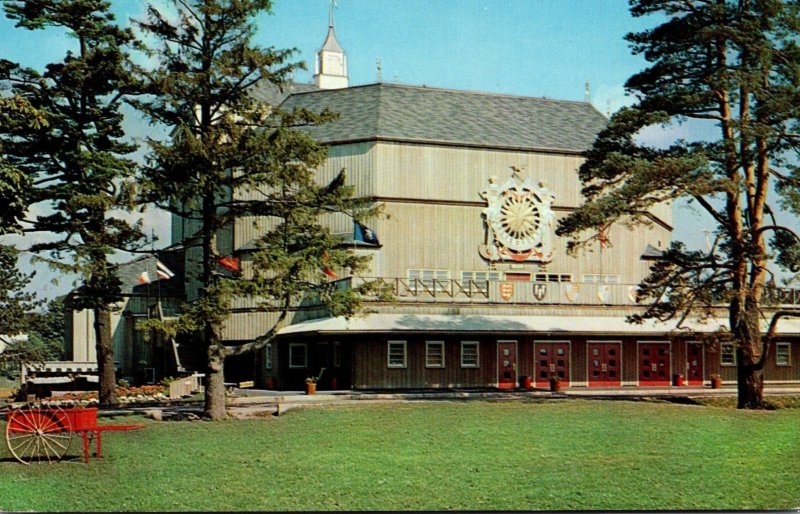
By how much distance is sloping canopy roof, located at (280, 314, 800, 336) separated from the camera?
118 feet

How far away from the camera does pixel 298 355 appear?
40.7m

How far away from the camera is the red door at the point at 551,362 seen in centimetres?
3841

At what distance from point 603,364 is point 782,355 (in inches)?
280

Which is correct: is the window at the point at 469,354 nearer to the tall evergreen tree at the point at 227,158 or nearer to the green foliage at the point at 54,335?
the tall evergreen tree at the point at 227,158

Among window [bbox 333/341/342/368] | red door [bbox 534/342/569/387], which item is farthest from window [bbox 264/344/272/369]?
red door [bbox 534/342/569/387]

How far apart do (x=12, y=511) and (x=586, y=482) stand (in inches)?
326

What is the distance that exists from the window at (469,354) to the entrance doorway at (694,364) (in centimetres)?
787

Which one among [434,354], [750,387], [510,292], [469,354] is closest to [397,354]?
[434,354]

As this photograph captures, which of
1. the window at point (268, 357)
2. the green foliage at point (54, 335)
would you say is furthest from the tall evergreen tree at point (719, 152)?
the green foliage at point (54, 335)

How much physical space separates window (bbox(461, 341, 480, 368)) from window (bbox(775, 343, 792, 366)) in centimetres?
1141

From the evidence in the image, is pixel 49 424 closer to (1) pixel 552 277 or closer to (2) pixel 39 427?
(2) pixel 39 427

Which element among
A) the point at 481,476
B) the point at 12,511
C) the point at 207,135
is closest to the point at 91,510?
the point at 12,511

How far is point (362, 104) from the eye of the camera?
43594 mm

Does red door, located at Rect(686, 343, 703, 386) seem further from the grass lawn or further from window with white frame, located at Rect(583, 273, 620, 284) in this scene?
the grass lawn
